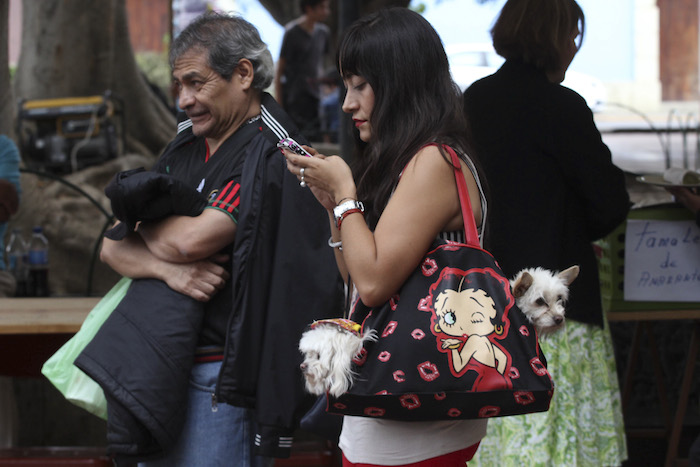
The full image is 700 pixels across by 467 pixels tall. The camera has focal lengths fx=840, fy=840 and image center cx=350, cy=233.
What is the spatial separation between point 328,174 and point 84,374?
0.99m

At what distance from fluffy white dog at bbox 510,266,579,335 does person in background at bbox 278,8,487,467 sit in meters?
0.16

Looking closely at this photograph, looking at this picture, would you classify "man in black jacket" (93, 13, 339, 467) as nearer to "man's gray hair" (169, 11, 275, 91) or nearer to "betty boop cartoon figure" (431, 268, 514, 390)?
"man's gray hair" (169, 11, 275, 91)

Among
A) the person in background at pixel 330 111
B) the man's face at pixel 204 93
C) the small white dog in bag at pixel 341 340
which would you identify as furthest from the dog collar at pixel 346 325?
the person in background at pixel 330 111

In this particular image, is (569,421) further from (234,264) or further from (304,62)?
(304,62)

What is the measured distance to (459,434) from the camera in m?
1.78

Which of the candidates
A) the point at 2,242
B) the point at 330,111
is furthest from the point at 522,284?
the point at 330,111

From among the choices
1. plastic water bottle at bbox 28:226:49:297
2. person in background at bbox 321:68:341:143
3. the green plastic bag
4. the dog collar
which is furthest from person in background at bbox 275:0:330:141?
the dog collar

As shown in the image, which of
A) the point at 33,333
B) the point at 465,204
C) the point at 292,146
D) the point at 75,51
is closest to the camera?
the point at 465,204

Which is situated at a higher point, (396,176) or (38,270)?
(396,176)

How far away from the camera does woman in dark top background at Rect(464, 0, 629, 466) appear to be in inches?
106

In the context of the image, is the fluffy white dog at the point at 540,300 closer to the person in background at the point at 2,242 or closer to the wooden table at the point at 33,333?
the wooden table at the point at 33,333

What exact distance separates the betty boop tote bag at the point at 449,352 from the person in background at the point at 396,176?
5 centimetres

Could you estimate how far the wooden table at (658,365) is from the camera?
350 cm

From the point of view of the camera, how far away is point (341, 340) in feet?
5.27
